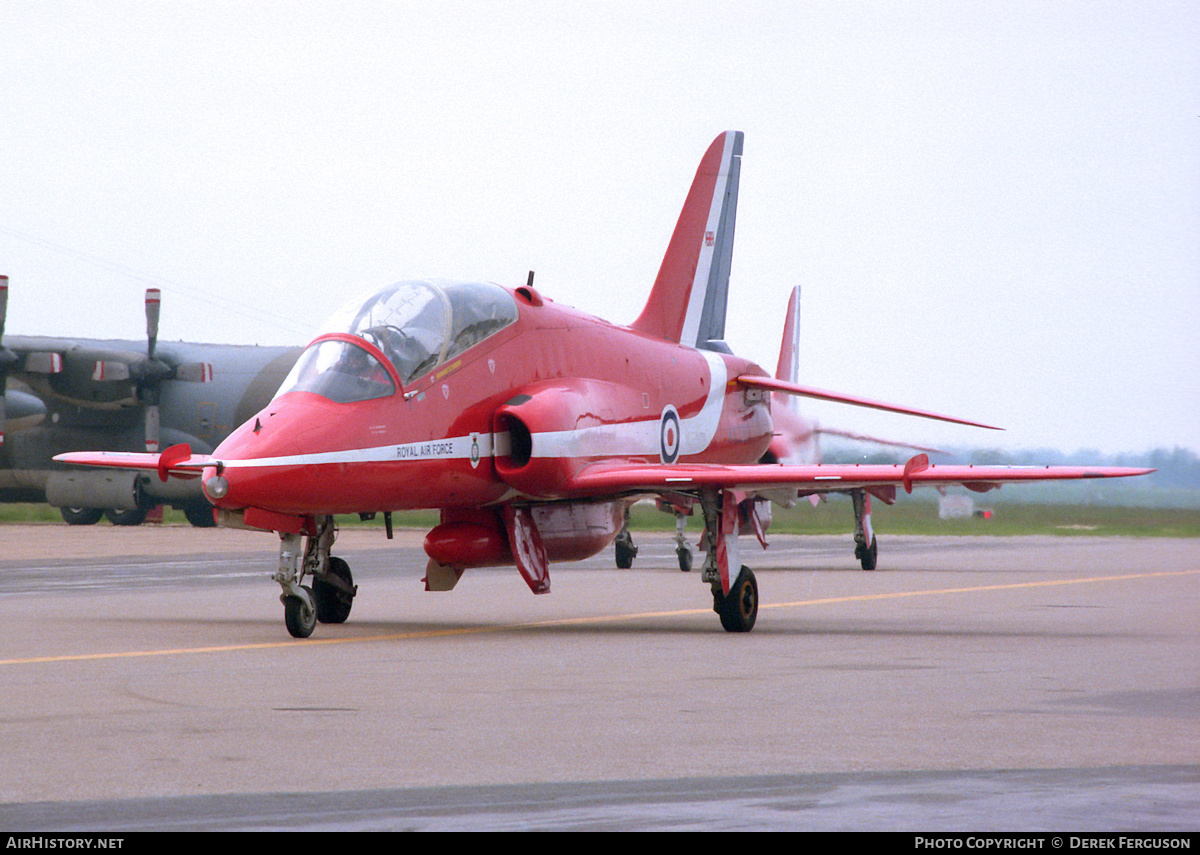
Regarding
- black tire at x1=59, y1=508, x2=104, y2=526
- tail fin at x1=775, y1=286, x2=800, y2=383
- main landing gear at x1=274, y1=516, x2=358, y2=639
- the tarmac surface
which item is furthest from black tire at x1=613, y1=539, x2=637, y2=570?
black tire at x1=59, y1=508, x2=104, y2=526

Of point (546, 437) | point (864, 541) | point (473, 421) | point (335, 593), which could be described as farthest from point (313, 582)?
point (864, 541)

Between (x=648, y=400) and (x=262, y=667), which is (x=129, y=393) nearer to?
(x=648, y=400)

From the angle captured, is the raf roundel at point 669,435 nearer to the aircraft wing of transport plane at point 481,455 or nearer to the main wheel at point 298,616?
the aircraft wing of transport plane at point 481,455

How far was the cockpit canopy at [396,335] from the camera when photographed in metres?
14.0

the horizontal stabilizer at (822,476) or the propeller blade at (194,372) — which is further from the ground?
the propeller blade at (194,372)

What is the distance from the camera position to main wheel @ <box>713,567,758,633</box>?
14859mm

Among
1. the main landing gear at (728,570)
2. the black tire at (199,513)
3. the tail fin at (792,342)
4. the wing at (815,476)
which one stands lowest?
the black tire at (199,513)

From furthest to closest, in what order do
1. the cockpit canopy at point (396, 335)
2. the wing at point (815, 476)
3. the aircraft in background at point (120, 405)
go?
the aircraft in background at point (120, 405), the wing at point (815, 476), the cockpit canopy at point (396, 335)

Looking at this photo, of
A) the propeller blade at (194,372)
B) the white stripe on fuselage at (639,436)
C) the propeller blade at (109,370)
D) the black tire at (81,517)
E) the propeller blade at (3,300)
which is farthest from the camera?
the black tire at (81,517)

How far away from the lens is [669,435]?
1798 centimetres

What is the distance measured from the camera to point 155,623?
620 inches

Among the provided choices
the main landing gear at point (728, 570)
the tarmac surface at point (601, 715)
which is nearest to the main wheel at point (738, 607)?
the main landing gear at point (728, 570)

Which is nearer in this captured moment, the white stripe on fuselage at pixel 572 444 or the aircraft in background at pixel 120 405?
the white stripe on fuselage at pixel 572 444

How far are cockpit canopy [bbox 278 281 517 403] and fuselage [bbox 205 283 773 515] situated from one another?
2cm
